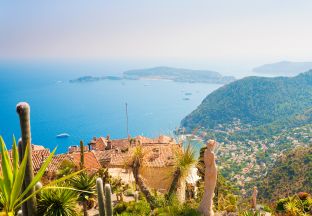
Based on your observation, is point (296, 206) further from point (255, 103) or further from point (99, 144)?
point (255, 103)

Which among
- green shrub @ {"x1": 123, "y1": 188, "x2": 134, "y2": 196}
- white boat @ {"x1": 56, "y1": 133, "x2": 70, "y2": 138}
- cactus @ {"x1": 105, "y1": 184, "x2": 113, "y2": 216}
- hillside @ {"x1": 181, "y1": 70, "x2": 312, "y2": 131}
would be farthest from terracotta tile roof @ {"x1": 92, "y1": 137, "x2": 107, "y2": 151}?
hillside @ {"x1": 181, "y1": 70, "x2": 312, "y2": 131}

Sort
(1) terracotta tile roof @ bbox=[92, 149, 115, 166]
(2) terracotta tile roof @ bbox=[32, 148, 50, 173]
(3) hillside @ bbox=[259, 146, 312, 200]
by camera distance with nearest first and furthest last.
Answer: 1. (2) terracotta tile roof @ bbox=[32, 148, 50, 173]
2. (1) terracotta tile roof @ bbox=[92, 149, 115, 166]
3. (3) hillside @ bbox=[259, 146, 312, 200]

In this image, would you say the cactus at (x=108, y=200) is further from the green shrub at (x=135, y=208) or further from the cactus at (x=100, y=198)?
the green shrub at (x=135, y=208)

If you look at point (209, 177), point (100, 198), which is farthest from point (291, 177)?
point (100, 198)

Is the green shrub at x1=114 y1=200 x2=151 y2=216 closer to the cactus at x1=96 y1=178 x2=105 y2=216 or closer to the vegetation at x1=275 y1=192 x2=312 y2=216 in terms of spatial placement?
the cactus at x1=96 y1=178 x2=105 y2=216

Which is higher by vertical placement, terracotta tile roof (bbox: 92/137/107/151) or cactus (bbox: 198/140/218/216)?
cactus (bbox: 198/140/218/216)

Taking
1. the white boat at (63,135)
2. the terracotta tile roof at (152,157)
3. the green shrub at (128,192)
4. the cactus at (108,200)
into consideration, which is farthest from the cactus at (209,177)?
the white boat at (63,135)
